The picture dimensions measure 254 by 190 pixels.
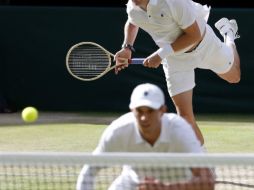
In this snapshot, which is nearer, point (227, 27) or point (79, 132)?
point (227, 27)

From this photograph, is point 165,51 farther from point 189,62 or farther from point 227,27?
point 227,27

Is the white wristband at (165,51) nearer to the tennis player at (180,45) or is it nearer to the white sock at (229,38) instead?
the tennis player at (180,45)

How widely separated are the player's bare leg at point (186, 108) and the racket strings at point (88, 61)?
9.87 ft

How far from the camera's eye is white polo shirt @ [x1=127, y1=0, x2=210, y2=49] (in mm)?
6484

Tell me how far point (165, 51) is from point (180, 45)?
0.41 ft

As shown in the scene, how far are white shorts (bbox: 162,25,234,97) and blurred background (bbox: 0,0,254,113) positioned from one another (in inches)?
179

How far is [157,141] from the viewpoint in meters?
4.62

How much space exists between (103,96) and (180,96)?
17.7 feet

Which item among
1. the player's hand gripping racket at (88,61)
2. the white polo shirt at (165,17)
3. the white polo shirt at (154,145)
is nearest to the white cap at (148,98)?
the white polo shirt at (154,145)

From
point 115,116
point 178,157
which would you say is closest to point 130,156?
point 178,157

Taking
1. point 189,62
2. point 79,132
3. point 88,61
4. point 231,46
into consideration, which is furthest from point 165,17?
point 79,132

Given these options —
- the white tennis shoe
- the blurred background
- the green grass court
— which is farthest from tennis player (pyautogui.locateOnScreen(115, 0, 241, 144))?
the blurred background

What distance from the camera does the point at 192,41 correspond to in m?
6.48

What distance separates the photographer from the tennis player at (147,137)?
446 centimetres
